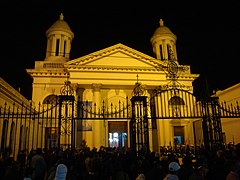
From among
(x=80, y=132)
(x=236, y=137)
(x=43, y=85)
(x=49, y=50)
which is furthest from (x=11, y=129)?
(x=236, y=137)

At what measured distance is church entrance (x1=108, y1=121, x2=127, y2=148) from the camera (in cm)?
2269

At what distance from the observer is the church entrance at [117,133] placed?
22.7 meters

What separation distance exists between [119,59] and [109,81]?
2.64 metres

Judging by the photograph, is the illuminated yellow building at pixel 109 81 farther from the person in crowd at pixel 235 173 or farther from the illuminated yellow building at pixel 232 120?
the person in crowd at pixel 235 173

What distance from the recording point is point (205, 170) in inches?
252

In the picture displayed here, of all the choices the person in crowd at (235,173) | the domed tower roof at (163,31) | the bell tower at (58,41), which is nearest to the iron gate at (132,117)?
the person in crowd at (235,173)

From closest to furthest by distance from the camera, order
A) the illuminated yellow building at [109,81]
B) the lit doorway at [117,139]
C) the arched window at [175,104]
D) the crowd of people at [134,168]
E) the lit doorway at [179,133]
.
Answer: the crowd of people at [134,168], the arched window at [175,104], the illuminated yellow building at [109,81], the lit doorway at [117,139], the lit doorway at [179,133]

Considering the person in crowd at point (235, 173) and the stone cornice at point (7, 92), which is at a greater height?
the stone cornice at point (7, 92)

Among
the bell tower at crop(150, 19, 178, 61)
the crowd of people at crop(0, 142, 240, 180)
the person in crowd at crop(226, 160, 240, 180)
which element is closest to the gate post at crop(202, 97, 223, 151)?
the crowd of people at crop(0, 142, 240, 180)

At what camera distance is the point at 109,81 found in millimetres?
23062

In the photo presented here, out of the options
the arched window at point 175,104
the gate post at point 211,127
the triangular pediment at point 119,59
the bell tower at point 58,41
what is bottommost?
the gate post at point 211,127

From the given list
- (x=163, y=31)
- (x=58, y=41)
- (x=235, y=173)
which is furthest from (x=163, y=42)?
(x=235, y=173)

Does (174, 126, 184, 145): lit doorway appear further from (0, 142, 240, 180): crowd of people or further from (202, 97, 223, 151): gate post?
(0, 142, 240, 180): crowd of people

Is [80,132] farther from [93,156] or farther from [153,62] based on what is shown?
[93,156]
